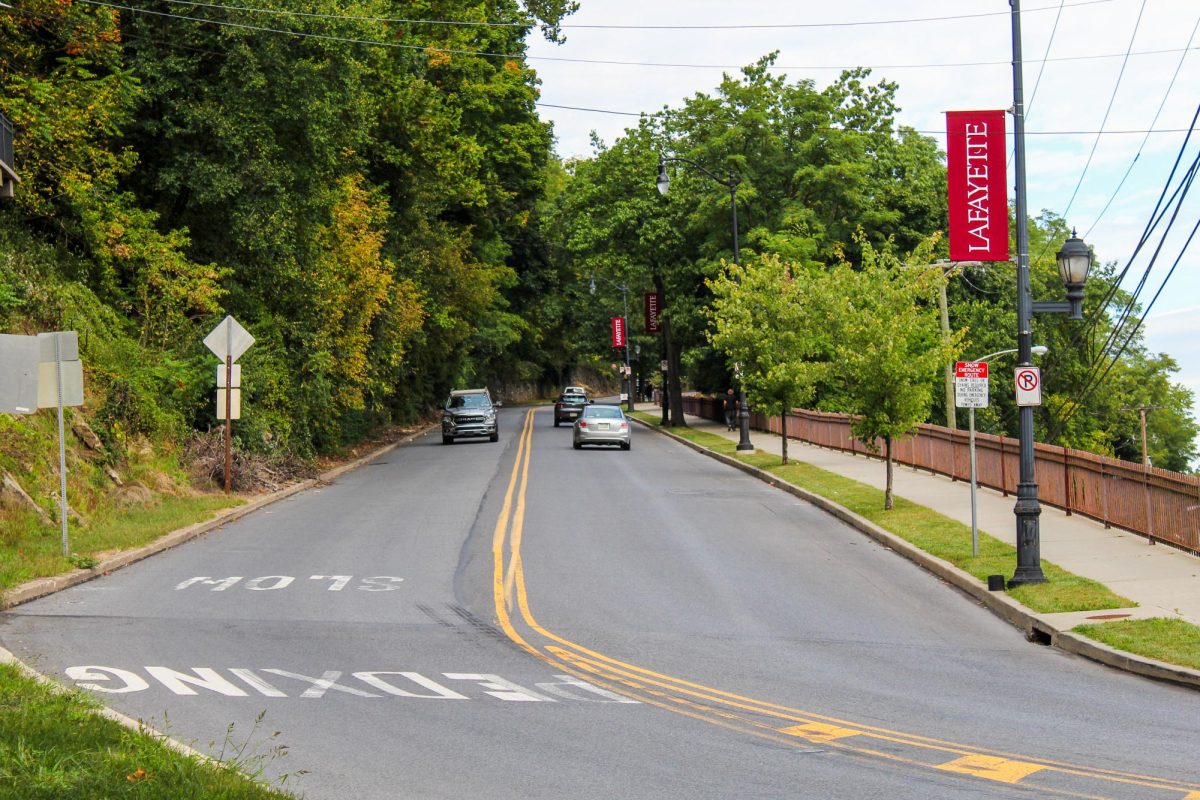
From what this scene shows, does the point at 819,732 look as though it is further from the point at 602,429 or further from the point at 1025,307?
the point at 602,429

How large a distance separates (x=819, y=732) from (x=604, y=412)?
111 feet

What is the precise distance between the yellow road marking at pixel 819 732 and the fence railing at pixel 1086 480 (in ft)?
31.3

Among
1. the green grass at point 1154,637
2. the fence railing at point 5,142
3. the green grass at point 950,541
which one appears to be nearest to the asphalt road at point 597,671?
the green grass at point 1154,637

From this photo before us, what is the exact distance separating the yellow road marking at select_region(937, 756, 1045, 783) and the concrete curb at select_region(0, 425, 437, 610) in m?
9.86

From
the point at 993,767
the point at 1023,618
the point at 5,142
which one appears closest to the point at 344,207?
the point at 5,142

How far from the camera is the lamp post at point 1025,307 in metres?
14.9

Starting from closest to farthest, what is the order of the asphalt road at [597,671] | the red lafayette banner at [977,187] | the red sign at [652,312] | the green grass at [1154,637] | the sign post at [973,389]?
the asphalt road at [597,671] < the green grass at [1154,637] < the sign post at [973,389] < the red lafayette banner at [977,187] < the red sign at [652,312]

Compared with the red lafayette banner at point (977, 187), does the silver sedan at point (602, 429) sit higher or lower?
lower

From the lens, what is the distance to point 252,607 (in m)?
13.5

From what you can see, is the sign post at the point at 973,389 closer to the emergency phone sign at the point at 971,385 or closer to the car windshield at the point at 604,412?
the emergency phone sign at the point at 971,385

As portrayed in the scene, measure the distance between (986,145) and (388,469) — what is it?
20.3 meters

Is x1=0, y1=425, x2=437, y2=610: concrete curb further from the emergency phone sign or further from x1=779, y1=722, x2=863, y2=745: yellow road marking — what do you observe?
the emergency phone sign

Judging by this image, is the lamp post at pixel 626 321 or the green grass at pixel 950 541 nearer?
the green grass at pixel 950 541

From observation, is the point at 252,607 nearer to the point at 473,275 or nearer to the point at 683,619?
the point at 683,619
